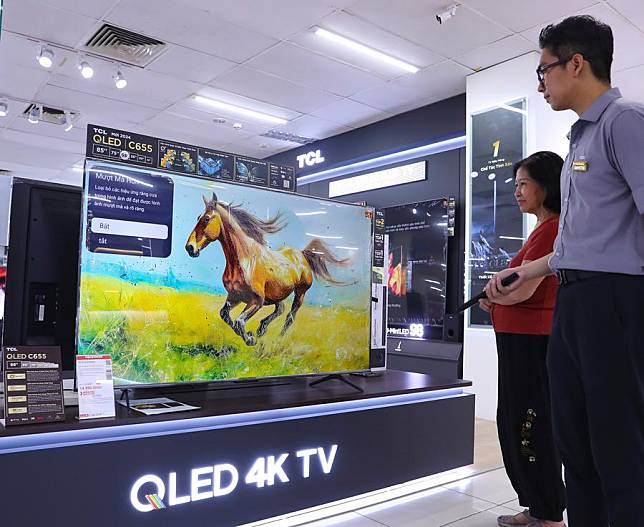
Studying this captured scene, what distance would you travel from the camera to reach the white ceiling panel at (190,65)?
4.94 metres

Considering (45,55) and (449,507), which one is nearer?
(449,507)

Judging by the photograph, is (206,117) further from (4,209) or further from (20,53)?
(4,209)

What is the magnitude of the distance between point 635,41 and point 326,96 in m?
2.85

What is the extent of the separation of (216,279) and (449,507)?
142cm

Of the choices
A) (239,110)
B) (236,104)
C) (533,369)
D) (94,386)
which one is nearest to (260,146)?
(239,110)

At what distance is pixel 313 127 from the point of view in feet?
22.9

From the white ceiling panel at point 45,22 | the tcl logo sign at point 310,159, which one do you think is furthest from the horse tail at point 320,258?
the tcl logo sign at point 310,159

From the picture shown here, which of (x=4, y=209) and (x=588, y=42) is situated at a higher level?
(x=588, y=42)

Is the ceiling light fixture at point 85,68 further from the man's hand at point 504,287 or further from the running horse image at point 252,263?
the man's hand at point 504,287

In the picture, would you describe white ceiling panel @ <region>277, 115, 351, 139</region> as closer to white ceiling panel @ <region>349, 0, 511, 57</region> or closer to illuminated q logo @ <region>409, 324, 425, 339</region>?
white ceiling panel @ <region>349, 0, 511, 57</region>

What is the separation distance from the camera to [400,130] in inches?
252

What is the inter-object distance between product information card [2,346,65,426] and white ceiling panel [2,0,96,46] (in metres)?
3.50

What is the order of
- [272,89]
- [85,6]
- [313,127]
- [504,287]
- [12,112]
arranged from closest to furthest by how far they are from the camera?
[504,287], [85,6], [272,89], [12,112], [313,127]

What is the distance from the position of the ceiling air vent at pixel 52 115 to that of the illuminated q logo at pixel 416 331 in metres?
4.63
